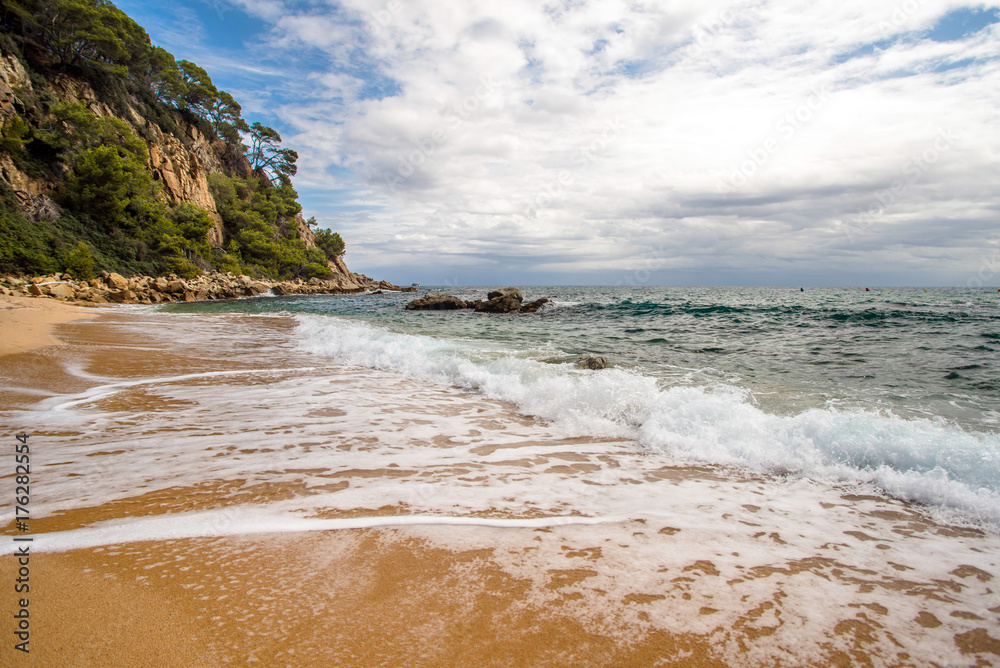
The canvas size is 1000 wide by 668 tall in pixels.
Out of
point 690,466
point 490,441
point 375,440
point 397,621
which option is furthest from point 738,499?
point 375,440

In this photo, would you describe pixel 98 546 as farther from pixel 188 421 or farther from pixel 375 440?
pixel 188 421

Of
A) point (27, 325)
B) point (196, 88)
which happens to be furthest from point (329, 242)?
point (27, 325)

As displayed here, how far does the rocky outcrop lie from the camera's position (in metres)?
23.0

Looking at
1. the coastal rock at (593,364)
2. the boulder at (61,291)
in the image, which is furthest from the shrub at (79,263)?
the coastal rock at (593,364)

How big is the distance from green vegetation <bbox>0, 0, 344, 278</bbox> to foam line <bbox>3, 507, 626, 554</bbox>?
3220 centimetres

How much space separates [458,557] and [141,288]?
127ft

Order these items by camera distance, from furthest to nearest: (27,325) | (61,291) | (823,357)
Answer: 1. (61,291)
2. (27,325)
3. (823,357)

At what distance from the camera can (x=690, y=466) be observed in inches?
156

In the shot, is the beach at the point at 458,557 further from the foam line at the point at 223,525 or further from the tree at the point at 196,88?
the tree at the point at 196,88

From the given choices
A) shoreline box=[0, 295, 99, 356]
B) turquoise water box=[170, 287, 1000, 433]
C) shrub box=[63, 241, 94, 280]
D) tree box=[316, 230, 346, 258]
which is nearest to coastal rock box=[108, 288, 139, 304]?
shrub box=[63, 241, 94, 280]

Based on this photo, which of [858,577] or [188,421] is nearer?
[858,577]

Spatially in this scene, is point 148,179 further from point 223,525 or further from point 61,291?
point 223,525

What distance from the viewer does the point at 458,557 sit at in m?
2.33

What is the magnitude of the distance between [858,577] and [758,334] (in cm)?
1459
